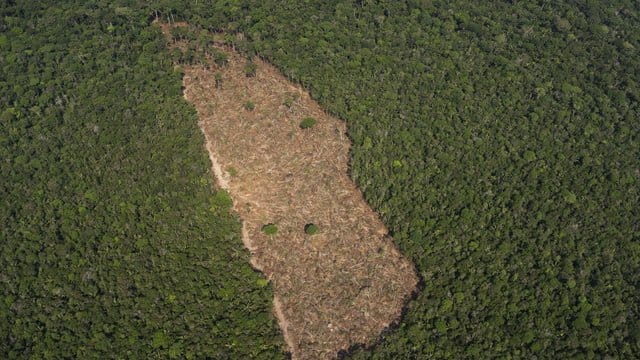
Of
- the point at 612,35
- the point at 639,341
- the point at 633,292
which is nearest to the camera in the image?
the point at 639,341

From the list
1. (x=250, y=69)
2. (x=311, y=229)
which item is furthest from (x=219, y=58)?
(x=311, y=229)

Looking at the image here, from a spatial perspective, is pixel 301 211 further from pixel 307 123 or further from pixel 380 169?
pixel 307 123

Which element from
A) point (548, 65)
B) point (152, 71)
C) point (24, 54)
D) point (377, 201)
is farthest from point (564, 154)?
point (24, 54)

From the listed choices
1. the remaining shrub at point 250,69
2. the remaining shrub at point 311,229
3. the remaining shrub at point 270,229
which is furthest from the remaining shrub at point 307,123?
the remaining shrub at point 270,229

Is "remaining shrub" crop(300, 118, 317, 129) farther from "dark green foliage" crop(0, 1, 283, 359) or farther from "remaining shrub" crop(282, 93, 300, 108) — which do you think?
"dark green foliage" crop(0, 1, 283, 359)

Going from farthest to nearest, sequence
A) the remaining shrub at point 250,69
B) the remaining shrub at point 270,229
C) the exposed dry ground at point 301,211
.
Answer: the remaining shrub at point 250,69, the remaining shrub at point 270,229, the exposed dry ground at point 301,211

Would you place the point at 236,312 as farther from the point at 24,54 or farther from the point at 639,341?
the point at 24,54

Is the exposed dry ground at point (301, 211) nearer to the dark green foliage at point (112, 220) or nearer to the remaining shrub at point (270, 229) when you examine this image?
the remaining shrub at point (270, 229)
